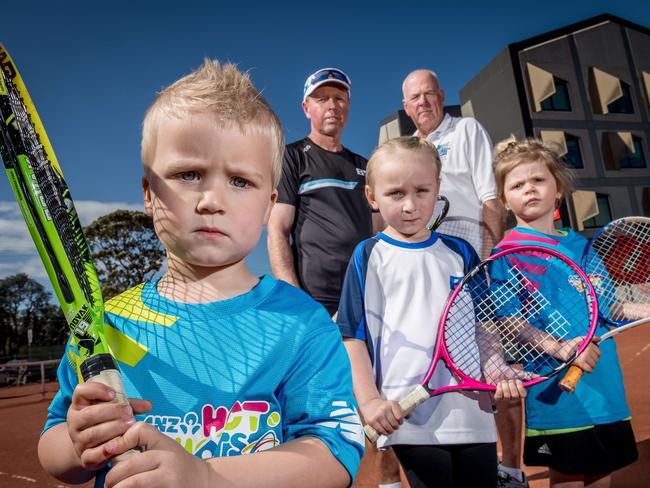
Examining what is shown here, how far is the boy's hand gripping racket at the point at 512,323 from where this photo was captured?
6.12 feet

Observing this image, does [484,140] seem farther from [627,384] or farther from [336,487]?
[627,384]

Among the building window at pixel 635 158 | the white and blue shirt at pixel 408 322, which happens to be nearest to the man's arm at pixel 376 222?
the white and blue shirt at pixel 408 322

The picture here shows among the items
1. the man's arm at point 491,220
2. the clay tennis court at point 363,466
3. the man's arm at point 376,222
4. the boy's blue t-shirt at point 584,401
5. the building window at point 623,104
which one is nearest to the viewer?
the boy's blue t-shirt at point 584,401

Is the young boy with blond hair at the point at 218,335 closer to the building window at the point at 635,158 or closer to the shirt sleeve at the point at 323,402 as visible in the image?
the shirt sleeve at the point at 323,402

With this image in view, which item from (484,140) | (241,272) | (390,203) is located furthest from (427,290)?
(484,140)

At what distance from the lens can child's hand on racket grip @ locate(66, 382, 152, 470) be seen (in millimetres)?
771

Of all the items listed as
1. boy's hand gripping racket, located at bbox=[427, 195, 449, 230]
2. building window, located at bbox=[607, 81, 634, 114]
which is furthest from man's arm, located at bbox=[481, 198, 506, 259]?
building window, located at bbox=[607, 81, 634, 114]

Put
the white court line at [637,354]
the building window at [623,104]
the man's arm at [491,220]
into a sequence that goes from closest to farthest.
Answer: the man's arm at [491,220] < the white court line at [637,354] < the building window at [623,104]

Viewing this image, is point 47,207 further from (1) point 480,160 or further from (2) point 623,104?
(2) point 623,104

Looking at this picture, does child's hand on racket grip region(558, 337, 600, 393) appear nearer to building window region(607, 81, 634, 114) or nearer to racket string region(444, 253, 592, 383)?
racket string region(444, 253, 592, 383)

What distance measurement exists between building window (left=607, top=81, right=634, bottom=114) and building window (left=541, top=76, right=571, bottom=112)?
1761mm

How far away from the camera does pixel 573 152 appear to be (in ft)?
59.7

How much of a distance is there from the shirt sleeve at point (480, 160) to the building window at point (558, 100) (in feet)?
55.5

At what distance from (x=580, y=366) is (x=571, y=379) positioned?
0.31 ft
